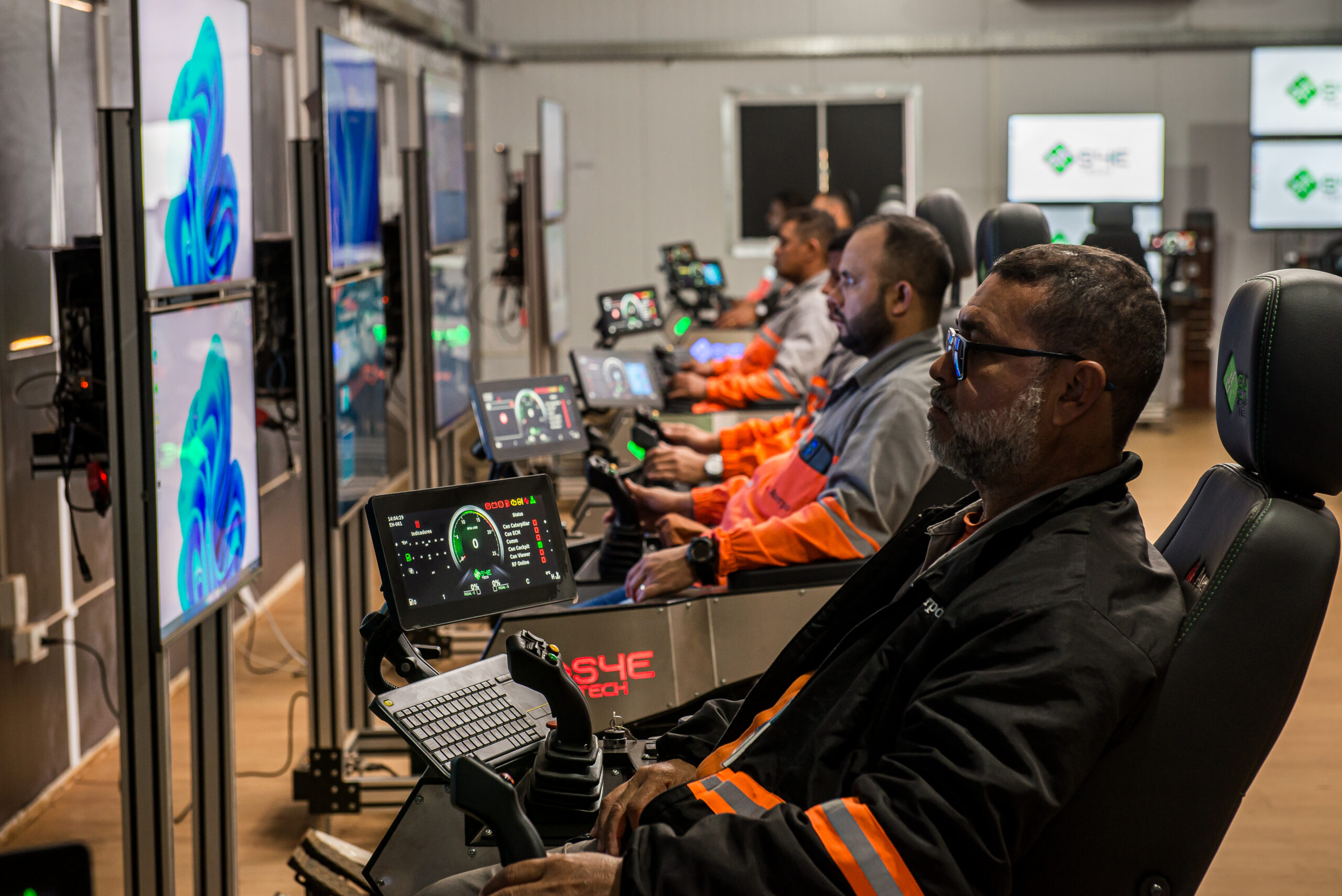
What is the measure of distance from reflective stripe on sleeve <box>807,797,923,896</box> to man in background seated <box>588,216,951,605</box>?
131cm

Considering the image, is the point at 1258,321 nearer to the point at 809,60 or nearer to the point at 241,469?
the point at 241,469

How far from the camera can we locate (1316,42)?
9820 mm

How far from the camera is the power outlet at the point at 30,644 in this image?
9.91 ft

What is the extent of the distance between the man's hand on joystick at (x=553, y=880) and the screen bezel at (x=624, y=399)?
338 centimetres

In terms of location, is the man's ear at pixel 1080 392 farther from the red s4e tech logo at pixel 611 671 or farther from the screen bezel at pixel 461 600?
the red s4e tech logo at pixel 611 671

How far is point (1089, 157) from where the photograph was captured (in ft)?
33.0

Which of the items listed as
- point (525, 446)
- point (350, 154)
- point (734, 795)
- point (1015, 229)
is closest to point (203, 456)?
point (525, 446)

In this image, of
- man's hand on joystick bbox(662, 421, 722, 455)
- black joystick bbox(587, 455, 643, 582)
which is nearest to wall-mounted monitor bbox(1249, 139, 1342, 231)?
man's hand on joystick bbox(662, 421, 722, 455)

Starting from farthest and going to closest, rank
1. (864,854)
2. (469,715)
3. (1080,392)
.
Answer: (469,715) → (1080,392) → (864,854)

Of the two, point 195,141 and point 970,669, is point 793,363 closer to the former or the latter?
point 195,141

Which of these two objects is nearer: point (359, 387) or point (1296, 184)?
point (359, 387)

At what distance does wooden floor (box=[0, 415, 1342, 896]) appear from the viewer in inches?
110

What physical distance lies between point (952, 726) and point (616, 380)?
3626 mm

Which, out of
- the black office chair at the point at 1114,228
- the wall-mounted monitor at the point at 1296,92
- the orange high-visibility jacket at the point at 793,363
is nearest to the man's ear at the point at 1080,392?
the orange high-visibility jacket at the point at 793,363
